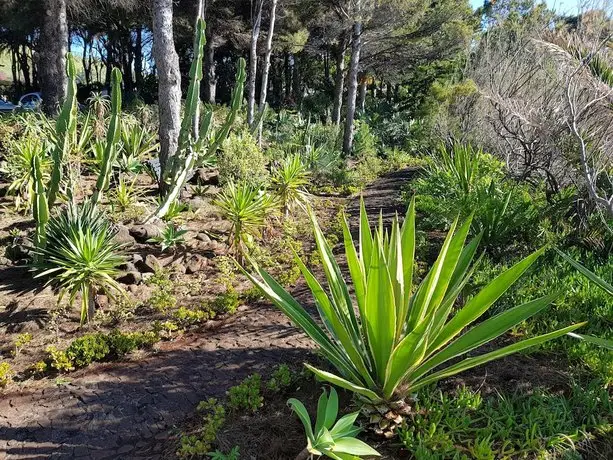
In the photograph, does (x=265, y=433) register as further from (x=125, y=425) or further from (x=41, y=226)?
(x=41, y=226)

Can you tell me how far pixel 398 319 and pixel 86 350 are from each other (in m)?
2.42

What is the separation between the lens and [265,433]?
104 inches

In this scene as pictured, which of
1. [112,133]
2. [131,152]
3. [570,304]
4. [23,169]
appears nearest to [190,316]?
[112,133]

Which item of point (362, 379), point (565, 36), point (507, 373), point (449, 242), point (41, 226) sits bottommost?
point (507, 373)

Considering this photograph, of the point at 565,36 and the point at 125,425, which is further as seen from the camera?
the point at 565,36

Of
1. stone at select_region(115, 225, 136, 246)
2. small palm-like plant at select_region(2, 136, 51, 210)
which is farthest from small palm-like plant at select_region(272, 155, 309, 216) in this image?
small palm-like plant at select_region(2, 136, 51, 210)

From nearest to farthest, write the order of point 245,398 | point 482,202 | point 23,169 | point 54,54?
point 245,398, point 482,202, point 23,169, point 54,54

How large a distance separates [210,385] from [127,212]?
4009 mm

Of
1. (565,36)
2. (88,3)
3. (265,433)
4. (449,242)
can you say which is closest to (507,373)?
(449,242)

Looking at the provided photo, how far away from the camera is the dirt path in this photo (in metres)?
2.70

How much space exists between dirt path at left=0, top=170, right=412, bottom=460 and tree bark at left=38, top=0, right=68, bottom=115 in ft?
28.2

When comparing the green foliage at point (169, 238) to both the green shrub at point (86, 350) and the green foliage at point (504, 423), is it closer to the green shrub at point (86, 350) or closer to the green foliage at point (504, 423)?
the green shrub at point (86, 350)

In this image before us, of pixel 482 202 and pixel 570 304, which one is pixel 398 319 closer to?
pixel 570 304

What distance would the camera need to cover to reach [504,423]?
2.46 meters
